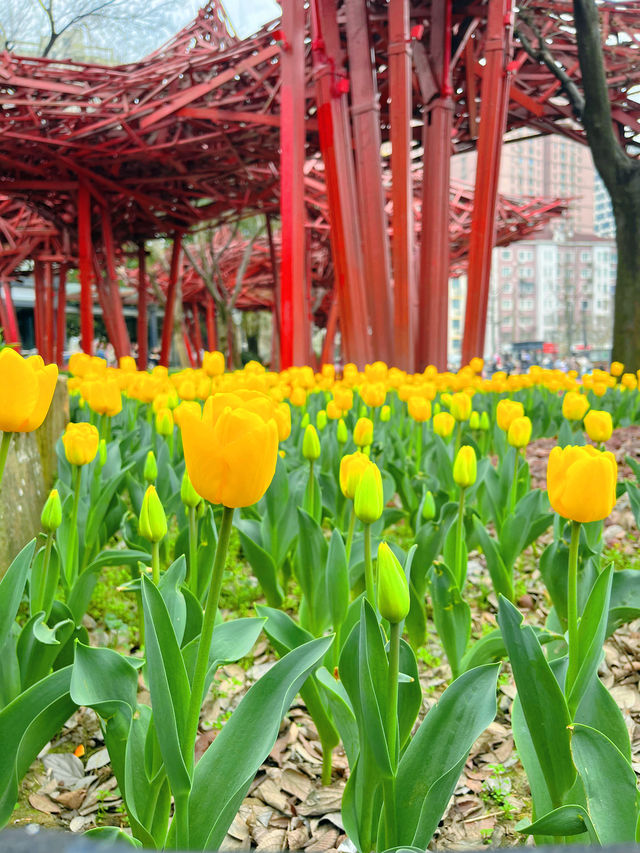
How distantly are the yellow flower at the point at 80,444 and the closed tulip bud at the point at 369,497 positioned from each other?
68 cm

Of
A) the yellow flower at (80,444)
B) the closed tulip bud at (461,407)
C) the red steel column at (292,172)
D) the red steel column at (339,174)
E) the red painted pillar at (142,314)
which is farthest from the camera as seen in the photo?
the red painted pillar at (142,314)

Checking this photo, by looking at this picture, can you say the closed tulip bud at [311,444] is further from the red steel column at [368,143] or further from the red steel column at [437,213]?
the red steel column at [437,213]

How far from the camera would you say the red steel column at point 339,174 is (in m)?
6.61

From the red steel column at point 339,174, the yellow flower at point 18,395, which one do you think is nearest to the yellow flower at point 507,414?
the yellow flower at point 18,395

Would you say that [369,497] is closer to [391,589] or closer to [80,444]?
[391,589]

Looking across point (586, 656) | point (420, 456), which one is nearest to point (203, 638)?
point (586, 656)

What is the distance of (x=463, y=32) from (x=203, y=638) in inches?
336

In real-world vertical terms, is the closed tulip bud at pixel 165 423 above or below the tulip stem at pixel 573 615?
above

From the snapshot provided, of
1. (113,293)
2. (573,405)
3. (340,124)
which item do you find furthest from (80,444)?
(113,293)

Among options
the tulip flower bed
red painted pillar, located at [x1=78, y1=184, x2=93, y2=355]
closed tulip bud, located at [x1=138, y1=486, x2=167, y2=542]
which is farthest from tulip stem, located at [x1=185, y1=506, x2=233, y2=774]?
red painted pillar, located at [x1=78, y1=184, x2=93, y2=355]

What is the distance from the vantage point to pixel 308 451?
182cm

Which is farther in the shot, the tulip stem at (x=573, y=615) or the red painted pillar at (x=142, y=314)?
the red painted pillar at (x=142, y=314)

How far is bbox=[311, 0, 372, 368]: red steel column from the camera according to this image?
6609mm

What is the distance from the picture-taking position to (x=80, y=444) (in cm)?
150
